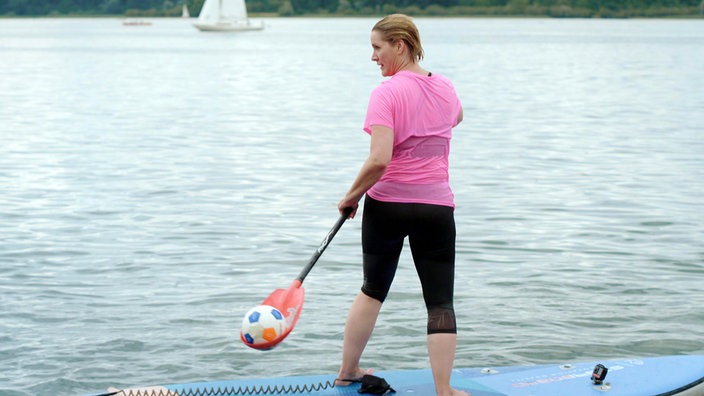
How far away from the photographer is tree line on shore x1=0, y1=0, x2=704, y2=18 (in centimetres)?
14075

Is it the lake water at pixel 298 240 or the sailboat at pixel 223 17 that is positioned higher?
the lake water at pixel 298 240

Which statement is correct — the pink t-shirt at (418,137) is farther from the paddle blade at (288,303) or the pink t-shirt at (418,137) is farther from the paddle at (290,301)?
the paddle blade at (288,303)

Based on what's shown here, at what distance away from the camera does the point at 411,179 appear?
217 inches

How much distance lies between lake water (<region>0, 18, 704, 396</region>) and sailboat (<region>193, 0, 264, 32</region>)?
71.1 metres

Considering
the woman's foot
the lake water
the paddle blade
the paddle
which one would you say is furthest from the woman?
the lake water

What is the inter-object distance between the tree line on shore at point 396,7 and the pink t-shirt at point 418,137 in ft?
419

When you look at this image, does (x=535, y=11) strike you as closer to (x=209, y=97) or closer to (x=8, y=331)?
(x=209, y=97)

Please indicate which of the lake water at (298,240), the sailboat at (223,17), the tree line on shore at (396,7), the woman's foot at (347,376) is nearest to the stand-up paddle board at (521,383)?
the woman's foot at (347,376)

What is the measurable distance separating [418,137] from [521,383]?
1458 millimetres

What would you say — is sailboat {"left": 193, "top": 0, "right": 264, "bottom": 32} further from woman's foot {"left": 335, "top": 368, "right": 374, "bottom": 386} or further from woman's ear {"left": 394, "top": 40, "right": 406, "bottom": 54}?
woman's ear {"left": 394, "top": 40, "right": 406, "bottom": 54}

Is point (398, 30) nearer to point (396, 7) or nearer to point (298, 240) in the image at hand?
point (298, 240)

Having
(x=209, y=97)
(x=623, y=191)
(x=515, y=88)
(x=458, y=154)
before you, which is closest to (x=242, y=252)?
(x=623, y=191)

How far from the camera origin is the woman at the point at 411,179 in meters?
5.39

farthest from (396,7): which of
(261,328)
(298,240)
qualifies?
(261,328)
